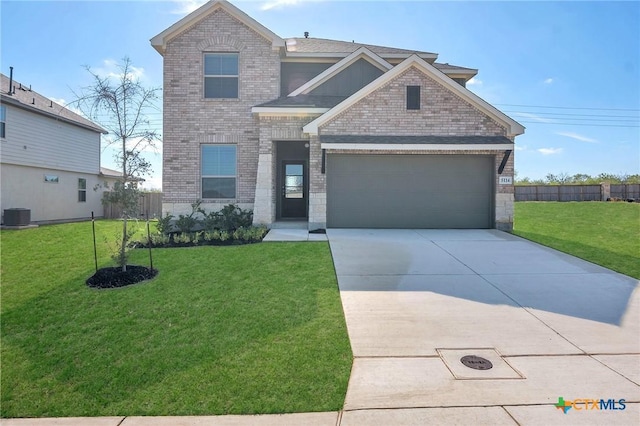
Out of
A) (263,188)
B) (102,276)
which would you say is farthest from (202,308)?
(263,188)

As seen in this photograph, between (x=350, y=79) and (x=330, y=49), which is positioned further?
(x=330, y=49)

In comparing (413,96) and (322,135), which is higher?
(413,96)

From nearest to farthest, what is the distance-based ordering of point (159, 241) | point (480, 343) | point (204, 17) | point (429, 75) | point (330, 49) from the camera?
point (480, 343) → point (159, 241) → point (429, 75) → point (204, 17) → point (330, 49)

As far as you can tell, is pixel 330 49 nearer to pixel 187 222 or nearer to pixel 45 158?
pixel 187 222

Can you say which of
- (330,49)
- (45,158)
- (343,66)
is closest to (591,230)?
(343,66)

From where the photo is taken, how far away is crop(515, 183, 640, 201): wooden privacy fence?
2366cm

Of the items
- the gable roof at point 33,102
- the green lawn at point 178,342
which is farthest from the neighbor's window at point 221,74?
the green lawn at point 178,342

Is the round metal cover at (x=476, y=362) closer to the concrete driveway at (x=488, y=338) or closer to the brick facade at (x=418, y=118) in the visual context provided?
the concrete driveway at (x=488, y=338)

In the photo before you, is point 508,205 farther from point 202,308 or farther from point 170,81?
point 170,81

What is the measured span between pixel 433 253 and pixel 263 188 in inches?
247

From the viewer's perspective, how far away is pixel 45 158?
1789 centimetres

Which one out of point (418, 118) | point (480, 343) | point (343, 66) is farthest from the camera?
point (343, 66)

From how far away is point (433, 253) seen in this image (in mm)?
8281

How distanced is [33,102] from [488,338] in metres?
22.6
